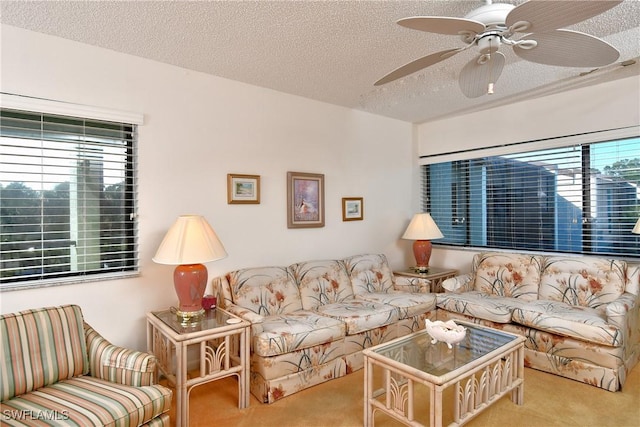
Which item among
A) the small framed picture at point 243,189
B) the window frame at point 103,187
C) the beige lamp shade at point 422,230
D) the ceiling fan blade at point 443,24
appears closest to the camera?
the ceiling fan blade at point 443,24

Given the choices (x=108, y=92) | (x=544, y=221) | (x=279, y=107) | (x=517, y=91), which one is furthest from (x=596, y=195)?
(x=108, y=92)

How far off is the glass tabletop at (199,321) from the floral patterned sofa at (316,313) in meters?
0.13

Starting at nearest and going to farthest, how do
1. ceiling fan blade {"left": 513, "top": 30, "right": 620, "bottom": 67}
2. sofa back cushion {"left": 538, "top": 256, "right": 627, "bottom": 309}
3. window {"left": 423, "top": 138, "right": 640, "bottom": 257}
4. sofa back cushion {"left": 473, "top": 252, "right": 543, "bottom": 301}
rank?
ceiling fan blade {"left": 513, "top": 30, "right": 620, "bottom": 67} → sofa back cushion {"left": 538, "top": 256, "right": 627, "bottom": 309} → window {"left": 423, "top": 138, "right": 640, "bottom": 257} → sofa back cushion {"left": 473, "top": 252, "right": 543, "bottom": 301}

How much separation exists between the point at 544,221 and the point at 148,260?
3754 millimetres

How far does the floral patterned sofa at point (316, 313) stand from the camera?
2529mm

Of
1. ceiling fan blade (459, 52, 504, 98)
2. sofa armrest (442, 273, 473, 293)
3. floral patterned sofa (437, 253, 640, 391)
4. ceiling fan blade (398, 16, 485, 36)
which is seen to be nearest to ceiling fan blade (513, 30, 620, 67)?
ceiling fan blade (459, 52, 504, 98)

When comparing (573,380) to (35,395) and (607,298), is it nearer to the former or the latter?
(607,298)

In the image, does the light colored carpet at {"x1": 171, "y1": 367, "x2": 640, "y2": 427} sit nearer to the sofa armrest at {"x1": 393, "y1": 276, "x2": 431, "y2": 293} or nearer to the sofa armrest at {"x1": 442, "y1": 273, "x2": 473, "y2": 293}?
the sofa armrest at {"x1": 442, "y1": 273, "x2": 473, "y2": 293}

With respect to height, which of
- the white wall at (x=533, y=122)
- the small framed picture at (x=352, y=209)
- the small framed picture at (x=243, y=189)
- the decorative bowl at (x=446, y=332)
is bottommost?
the decorative bowl at (x=446, y=332)

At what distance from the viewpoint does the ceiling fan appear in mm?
1409

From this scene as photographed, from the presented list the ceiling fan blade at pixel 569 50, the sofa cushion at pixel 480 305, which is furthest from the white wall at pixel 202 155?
the ceiling fan blade at pixel 569 50

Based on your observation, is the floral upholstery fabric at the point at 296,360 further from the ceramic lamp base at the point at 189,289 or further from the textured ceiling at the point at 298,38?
the textured ceiling at the point at 298,38

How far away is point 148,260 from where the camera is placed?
280 cm

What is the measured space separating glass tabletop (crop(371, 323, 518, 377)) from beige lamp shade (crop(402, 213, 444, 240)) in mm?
1604
